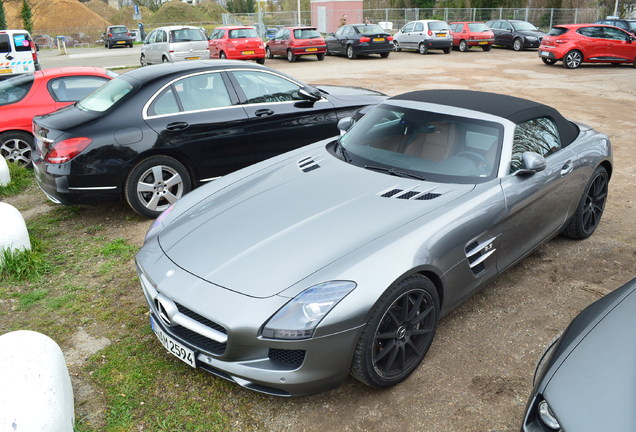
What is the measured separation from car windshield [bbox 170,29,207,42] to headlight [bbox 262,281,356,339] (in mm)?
19958

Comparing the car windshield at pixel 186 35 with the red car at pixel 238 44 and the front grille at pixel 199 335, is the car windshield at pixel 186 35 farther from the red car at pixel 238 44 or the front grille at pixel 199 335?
the front grille at pixel 199 335

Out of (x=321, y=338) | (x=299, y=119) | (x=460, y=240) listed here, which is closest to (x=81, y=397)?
(x=321, y=338)

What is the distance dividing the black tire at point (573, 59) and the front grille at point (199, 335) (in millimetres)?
19851

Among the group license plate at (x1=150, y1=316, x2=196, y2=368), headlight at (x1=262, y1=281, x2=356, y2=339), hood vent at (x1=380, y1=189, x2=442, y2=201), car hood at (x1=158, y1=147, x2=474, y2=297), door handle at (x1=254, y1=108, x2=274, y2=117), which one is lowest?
license plate at (x1=150, y1=316, x2=196, y2=368)

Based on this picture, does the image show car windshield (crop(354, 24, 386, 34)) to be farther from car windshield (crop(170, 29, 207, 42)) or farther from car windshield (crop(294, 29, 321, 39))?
car windshield (crop(170, 29, 207, 42))

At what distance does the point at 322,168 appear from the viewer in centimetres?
422

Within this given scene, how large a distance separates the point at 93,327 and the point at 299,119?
3.60m

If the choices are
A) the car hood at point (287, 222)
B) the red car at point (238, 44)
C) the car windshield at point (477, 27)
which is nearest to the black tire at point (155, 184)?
the car hood at point (287, 222)

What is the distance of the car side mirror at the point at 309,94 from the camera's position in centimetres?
657

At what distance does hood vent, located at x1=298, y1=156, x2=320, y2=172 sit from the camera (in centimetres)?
426

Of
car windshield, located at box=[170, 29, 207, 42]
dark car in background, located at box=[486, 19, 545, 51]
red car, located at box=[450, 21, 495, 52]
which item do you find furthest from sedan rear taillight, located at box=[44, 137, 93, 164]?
dark car in background, located at box=[486, 19, 545, 51]

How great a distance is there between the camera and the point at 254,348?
9.18 feet

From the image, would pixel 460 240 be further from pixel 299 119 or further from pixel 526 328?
pixel 299 119

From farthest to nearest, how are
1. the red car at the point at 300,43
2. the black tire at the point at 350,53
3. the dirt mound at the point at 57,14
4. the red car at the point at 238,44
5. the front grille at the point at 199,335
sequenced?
1. the dirt mound at the point at 57,14
2. the black tire at the point at 350,53
3. the red car at the point at 300,43
4. the red car at the point at 238,44
5. the front grille at the point at 199,335
